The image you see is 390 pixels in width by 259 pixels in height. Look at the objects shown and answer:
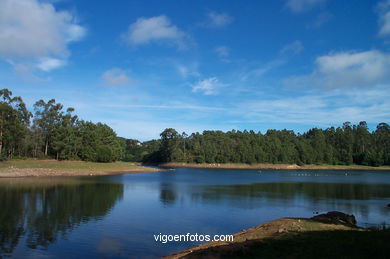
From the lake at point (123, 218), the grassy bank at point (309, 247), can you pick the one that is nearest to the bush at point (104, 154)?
the lake at point (123, 218)

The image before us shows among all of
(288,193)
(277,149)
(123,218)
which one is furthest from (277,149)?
(123,218)

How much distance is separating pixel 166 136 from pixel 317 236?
504 ft

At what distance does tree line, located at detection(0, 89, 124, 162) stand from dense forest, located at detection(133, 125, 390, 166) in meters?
60.7

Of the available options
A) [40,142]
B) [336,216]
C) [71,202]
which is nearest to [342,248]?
[336,216]

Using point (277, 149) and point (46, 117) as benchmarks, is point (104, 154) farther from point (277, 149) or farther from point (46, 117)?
point (277, 149)

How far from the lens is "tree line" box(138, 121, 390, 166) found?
15788 centimetres

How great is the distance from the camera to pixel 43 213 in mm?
25688

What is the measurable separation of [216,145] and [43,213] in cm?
14108

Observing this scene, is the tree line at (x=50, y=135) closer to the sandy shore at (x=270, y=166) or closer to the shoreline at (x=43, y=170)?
the shoreline at (x=43, y=170)

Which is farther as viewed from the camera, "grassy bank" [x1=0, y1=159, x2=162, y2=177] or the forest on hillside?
the forest on hillside

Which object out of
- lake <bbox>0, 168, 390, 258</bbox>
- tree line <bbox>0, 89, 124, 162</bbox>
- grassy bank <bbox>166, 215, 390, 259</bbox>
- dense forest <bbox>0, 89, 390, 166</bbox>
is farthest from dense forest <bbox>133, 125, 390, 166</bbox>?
grassy bank <bbox>166, 215, 390, 259</bbox>

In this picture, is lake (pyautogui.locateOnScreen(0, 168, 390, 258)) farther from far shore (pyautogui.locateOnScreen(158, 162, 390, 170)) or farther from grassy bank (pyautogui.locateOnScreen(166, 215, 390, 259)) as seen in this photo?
far shore (pyautogui.locateOnScreen(158, 162, 390, 170))

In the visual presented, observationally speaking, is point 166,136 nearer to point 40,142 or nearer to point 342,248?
point 40,142

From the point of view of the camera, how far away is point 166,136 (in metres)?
166
